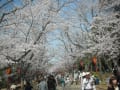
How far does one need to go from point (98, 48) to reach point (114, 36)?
8.35 feet

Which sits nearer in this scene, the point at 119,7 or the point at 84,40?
the point at 119,7

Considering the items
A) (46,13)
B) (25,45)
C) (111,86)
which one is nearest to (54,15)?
(46,13)

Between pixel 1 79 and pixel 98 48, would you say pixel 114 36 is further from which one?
pixel 1 79

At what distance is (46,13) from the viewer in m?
23.8

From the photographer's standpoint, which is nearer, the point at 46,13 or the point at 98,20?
the point at 46,13

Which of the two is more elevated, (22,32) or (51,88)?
(22,32)

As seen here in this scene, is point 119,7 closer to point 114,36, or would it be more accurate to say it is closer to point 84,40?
point 114,36

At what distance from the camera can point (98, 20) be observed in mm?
38125

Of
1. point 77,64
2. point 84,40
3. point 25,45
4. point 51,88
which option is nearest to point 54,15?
point 25,45

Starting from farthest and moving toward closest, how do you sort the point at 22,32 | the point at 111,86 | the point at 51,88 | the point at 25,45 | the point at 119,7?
the point at 119,7, the point at 22,32, the point at 25,45, the point at 51,88, the point at 111,86

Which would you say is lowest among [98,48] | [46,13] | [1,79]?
[1,79]

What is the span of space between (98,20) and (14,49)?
14.8 metres

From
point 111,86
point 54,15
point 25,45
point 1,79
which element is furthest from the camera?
point 1,79

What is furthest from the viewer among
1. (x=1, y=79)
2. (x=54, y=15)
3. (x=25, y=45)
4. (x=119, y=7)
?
(x=1, y=79)
